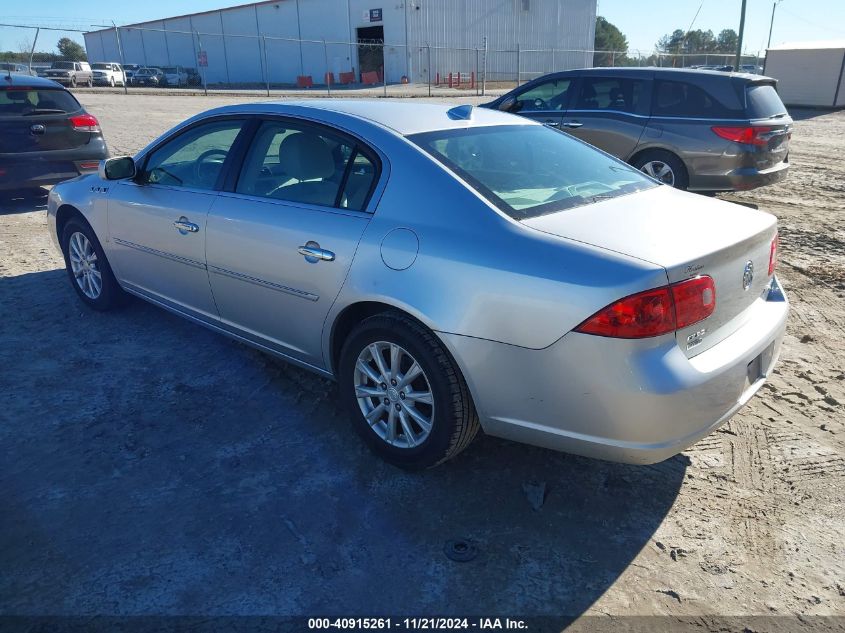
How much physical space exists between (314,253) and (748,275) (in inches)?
76.7

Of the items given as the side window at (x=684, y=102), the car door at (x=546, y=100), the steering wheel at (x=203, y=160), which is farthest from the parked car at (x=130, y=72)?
the steering wheel at (x=203, y=160)

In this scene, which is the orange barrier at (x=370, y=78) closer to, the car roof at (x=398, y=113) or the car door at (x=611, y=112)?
the car door at (x=611, y=112)

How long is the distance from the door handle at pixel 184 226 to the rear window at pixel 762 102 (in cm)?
666

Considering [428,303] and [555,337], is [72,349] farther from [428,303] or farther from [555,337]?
[555,337]

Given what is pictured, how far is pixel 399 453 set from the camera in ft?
10.2

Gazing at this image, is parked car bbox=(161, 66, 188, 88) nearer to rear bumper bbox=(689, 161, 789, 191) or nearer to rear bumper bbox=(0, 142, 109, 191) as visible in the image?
rear bumper bbox=(0, 142, 109, 191)

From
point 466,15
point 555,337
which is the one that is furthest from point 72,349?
point 466,15

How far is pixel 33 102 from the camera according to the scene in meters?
8.24

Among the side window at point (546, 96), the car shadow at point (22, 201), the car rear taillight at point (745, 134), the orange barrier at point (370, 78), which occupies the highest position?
the orange barrier at point (370, 78)

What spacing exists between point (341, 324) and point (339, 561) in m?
1.13

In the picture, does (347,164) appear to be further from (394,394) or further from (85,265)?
(85,265)

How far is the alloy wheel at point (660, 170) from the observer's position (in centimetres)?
823

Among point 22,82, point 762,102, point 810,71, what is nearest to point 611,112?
point 762,102

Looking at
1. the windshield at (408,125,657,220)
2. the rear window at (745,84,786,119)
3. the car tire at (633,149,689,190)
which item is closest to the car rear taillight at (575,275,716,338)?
the windshield at (408,125,657,220)
